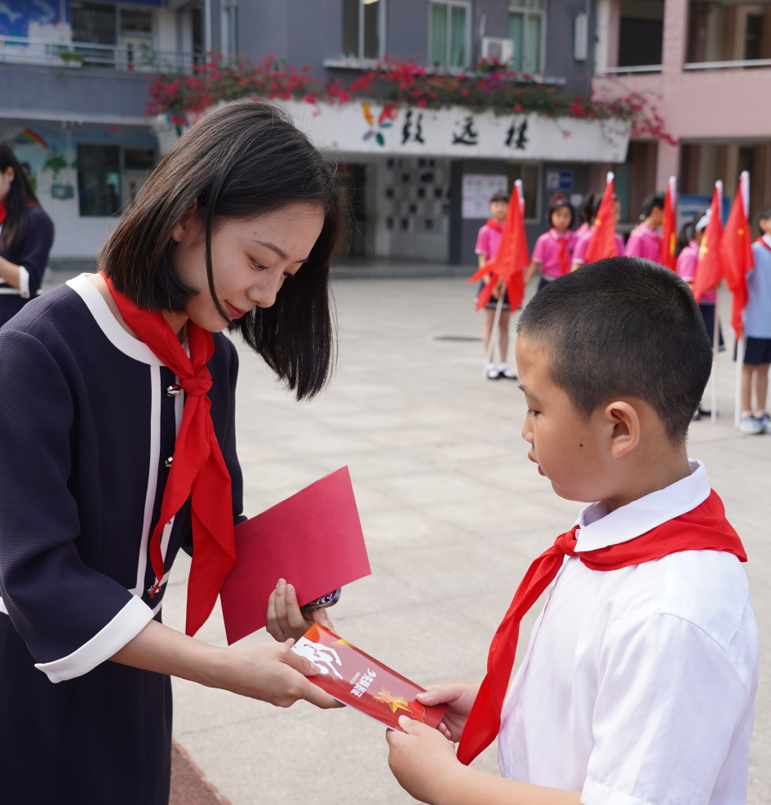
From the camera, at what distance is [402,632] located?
121 inches

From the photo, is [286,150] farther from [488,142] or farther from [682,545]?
[488,142]

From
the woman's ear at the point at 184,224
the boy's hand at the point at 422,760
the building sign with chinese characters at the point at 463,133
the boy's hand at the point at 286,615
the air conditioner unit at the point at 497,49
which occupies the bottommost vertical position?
the boy's hand at the point at 422,760

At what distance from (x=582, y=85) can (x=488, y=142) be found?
122 inches

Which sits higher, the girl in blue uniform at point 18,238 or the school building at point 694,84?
the school building at point 694,84

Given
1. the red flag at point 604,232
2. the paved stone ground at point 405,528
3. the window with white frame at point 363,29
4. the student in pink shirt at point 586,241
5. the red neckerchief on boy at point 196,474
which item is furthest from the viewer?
the window with white frame at point 363,29

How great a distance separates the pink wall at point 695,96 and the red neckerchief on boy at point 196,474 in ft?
57.9

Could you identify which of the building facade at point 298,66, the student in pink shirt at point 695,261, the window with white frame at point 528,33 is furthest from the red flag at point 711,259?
the window with white frame at point 528,33

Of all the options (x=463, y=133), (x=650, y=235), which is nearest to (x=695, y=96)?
(x=463, y=133)

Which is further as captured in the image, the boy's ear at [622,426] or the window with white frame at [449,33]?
the window with white frame at [449,33]

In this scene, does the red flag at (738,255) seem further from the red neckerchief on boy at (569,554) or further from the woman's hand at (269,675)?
the woman's hand at (269,675)

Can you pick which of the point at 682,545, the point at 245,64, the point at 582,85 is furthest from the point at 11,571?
the point at 582,85

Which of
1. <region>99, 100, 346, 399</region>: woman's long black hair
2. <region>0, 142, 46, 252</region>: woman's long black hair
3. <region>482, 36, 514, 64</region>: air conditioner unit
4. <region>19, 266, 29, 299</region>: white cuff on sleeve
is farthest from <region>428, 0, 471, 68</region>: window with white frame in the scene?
<region>99, 100, 346, 399</region>: woman's long black hair

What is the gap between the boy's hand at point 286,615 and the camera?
4.60 feet

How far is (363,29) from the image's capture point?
55.1ft
